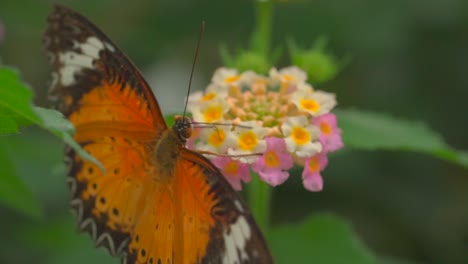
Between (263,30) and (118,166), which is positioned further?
(263,30)

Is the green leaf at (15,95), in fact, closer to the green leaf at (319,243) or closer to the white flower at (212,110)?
the white flower at (212,110)

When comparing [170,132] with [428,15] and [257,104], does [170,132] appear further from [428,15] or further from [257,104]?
[428,15]

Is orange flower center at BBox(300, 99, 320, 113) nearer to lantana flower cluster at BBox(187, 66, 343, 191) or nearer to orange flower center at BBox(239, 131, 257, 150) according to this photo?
lantana flower cluster at BBox(187, 66, 343, 191)

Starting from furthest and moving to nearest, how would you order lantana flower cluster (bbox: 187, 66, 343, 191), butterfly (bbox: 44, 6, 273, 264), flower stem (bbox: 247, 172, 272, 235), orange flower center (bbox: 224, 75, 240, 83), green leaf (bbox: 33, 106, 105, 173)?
flower stem (bbox: 247, 172, 272, 235)
orange flower center (bbox: 224, 75, 240, 83)
lantana flower cluster (bbox: 187, 66, 343, 191)
butterfly (bbox: 44, 6, 273, 264)
green leaf (bbox: 33, 106, 105, 173)

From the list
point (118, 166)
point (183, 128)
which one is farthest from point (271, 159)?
point (118, 166)

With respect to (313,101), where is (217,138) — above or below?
below

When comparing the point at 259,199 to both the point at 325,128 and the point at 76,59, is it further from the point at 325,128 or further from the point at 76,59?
the point at 76,59

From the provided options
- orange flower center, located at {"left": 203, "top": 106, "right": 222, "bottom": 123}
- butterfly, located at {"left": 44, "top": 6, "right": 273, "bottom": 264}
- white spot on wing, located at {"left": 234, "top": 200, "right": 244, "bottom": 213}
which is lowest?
white spot on wing, located at {"left": 234, "top": 200, "right": 244, "bottom": 213}

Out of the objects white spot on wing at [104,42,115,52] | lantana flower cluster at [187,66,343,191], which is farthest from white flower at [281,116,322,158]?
white spot on wing at [104,42,115,52]

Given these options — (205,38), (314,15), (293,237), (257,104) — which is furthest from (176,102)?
(257,104)
